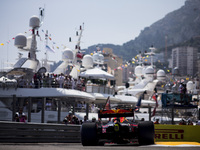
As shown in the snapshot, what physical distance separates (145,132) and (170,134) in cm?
666

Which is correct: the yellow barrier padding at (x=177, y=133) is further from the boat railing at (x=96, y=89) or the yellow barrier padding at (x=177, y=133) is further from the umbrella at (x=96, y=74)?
the umbrella at (x=96, y=74)

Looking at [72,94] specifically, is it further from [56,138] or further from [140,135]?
[140,135]

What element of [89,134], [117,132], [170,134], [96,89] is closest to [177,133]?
[170,134]

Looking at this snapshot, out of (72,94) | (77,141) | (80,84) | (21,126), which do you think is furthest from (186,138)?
(80,84)

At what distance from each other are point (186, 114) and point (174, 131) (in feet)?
32.3

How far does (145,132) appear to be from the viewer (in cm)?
1195

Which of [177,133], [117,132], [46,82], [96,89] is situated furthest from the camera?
[96,89]

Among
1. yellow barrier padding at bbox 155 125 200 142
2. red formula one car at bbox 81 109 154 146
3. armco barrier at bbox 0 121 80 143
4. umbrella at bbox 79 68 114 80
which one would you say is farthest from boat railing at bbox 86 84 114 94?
red formula one car at bbox 81 109 154 146

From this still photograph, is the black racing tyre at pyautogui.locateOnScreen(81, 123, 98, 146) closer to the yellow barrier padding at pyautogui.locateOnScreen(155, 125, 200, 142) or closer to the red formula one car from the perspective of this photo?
the red formula one car

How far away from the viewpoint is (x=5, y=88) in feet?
93.9

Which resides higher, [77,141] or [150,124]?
[150,124]

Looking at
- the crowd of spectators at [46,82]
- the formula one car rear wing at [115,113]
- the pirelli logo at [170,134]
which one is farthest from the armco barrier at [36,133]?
the crowd of spectators at [46,82]

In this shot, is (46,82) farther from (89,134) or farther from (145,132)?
(145,132)

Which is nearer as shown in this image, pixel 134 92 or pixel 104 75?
pixel 104 75
